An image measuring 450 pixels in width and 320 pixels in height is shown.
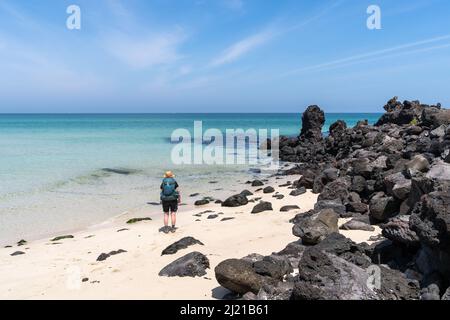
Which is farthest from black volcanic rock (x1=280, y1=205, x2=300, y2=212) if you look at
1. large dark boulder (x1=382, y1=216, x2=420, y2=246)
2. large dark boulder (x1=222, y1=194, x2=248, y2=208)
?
large dark boulder (x1=382, y1=216, x2=420, y2=246)

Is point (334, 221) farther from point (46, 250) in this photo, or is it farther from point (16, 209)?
point (16, 209)

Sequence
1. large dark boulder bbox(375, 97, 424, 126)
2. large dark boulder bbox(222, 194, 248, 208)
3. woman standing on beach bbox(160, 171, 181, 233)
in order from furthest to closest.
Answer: large dark boulder bbox(375, 97, 424, 126) → large dark boulder bbox(222, 194, 248, 208) → woman standing on beach bbox(160, 171, 181, 233)

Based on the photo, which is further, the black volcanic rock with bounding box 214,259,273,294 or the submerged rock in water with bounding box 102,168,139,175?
the submerged rock in water with bounding box 102,168,139,175

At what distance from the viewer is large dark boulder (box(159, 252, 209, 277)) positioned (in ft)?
29.1

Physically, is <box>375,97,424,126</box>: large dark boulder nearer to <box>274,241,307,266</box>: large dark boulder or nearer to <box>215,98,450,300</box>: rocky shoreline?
<box>215,98,450,300</box>: rocky shoreline

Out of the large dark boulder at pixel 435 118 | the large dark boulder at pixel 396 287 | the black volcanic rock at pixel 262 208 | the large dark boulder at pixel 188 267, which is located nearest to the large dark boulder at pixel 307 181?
the black volcanic rock at pixel 262 208

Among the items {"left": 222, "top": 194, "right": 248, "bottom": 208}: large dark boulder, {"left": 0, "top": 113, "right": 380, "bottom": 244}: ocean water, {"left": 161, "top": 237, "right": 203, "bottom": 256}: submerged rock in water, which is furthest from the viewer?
{"left": 222, "top": 194, "right": 248, "bottom": 208}: large dark boulder

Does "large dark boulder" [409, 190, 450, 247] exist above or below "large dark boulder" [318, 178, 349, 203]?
above

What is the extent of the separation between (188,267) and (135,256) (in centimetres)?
289

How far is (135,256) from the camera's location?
11281 millimetres

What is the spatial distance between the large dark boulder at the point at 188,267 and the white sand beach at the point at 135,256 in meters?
0.18

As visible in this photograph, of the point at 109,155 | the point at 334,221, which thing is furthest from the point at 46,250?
the point at 109,155

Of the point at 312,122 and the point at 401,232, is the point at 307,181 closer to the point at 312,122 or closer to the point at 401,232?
the point at 401,232

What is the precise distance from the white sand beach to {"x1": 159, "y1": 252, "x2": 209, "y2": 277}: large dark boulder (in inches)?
6.9
